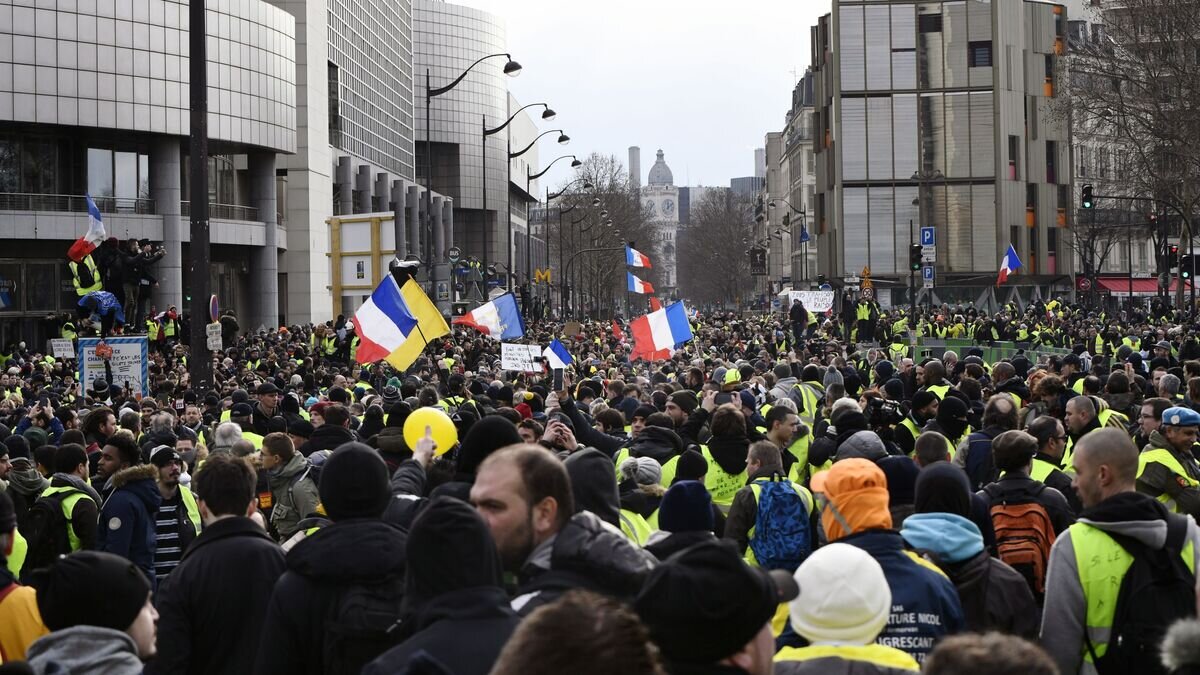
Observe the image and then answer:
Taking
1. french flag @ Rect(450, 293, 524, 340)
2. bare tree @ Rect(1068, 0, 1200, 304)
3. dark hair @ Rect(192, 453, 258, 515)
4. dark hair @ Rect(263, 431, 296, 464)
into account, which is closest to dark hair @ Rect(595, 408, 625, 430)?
dark hair @ Rect(263, 431, 296, 464)

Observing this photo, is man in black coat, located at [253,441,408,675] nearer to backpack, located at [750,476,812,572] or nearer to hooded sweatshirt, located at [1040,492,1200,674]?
hooded sweatshirt, located at [1040,492,1200,674]

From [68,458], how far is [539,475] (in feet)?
16.6

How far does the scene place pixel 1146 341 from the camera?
25.7 metres

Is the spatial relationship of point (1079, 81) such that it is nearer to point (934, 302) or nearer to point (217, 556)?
point (934, 302)

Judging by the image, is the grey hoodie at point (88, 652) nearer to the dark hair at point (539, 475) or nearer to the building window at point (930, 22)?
the dark hair at point (539, 475)

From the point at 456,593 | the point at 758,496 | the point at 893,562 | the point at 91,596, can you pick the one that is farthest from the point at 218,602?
the point at 758,496

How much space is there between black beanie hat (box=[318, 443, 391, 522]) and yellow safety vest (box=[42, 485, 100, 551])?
11.8 ft

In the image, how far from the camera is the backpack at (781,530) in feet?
23.8

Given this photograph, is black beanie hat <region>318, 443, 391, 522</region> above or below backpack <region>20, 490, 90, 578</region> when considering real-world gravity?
above

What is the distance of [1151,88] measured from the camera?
1561 inches

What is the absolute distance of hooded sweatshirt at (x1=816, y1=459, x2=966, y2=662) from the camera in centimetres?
491

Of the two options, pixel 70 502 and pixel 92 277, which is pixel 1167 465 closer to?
pixel 70 502

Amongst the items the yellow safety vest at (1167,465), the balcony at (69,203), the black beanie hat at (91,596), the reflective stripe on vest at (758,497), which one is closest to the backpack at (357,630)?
the black beanie hat at (91,596)

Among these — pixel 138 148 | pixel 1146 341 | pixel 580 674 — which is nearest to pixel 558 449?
pixel 580 674
